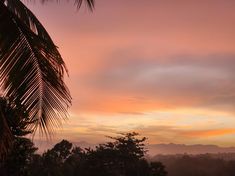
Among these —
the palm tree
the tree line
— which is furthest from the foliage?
the palm tree

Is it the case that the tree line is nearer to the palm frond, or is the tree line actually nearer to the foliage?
the foliage

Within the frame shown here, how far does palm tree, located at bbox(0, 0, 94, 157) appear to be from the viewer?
749cm

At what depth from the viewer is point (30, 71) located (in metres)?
7.58

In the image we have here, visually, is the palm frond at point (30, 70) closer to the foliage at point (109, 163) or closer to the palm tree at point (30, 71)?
the palm tree at point (30, 71)

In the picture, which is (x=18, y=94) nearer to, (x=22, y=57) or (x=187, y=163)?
(x=22, y=57)

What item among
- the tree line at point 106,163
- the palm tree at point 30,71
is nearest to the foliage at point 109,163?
the tree line at point 106,163

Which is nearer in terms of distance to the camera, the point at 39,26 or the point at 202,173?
the point at 39,26

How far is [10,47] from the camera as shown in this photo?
295 inches

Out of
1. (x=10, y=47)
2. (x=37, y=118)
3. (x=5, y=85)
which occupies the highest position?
(x=10, y=47)

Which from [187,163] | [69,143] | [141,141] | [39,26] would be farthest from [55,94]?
[187,163]

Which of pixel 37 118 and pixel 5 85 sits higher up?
pixel 5 85

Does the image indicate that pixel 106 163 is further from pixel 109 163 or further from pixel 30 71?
pixel 30 71

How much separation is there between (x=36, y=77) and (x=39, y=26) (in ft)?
3.50

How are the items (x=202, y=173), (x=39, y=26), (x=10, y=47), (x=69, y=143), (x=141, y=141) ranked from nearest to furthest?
(x=10, y=47)
(x=39, y=26)
(x=141, y=141)
(x=69, y=143)
(x=202, y=173)
